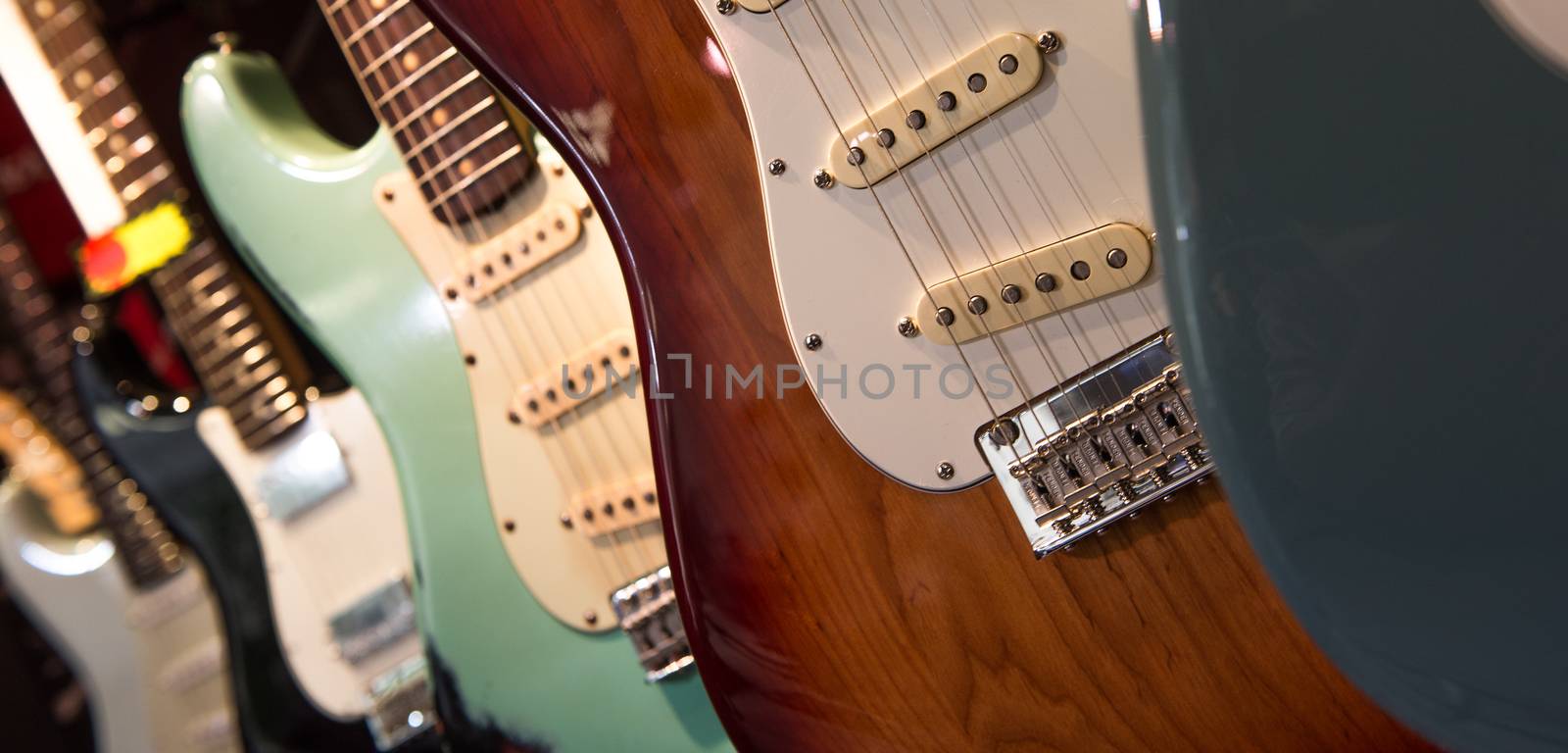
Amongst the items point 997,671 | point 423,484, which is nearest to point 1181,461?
point 997,671

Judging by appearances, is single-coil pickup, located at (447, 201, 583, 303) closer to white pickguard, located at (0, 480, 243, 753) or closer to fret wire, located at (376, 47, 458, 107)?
fret wire, located at (376, 47, 458, 107)

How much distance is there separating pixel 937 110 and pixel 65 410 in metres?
1.61

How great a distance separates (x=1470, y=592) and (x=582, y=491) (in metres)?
0.71

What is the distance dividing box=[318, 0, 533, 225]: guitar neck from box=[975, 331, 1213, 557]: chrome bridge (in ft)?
1.77

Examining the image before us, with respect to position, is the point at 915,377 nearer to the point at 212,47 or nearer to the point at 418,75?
the point at 418,75

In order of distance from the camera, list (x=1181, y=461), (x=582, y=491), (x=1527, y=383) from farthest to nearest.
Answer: (x=582, y=491), (x=1181, y=461), (x=1527, y=383)

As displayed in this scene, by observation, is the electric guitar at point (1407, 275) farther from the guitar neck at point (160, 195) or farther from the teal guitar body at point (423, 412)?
the guitar neck at point (160, 195)

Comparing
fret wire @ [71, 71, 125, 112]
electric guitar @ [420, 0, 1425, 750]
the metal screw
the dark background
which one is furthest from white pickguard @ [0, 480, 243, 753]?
the metal screw

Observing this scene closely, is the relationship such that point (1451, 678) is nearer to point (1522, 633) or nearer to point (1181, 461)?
point (1522, 633)

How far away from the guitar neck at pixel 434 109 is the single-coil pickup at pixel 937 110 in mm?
415

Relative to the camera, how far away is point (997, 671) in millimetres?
641

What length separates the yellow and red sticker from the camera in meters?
1.32

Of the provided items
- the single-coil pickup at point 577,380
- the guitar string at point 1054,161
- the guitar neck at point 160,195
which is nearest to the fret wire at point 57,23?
the guitar neck at point 160,195

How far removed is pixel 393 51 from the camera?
1011mm
